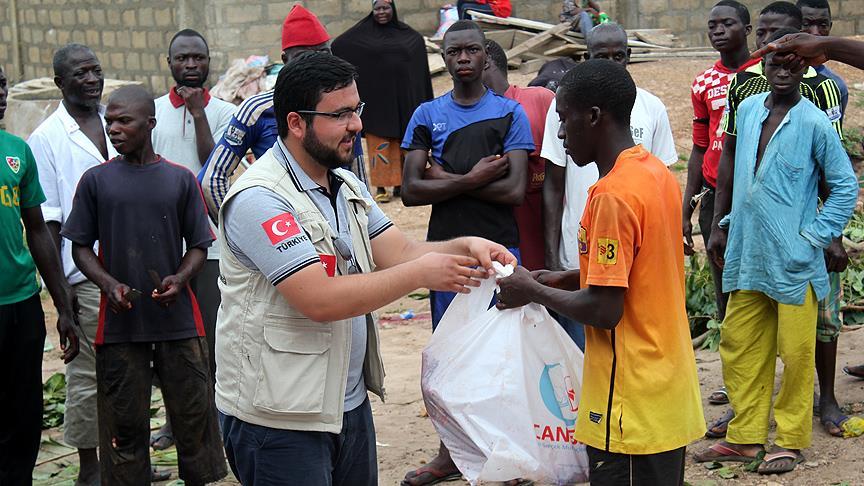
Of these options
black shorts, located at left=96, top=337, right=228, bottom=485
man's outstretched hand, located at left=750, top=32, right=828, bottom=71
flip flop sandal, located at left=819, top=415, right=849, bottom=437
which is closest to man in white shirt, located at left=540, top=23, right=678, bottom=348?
flip flop sandal, located at left=819, top=415, right=849, bottom=437

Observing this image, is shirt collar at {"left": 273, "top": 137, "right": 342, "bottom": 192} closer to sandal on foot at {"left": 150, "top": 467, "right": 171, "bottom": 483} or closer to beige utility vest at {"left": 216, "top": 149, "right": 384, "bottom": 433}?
beige utility vest at {"left": 216, "top": 149, "right": 384, "bottom": 433}

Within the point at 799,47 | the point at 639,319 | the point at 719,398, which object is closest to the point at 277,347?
the point at 639,319

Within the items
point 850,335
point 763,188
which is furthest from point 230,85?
point 763,188

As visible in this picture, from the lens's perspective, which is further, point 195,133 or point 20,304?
point 195,133

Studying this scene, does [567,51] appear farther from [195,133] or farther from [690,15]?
[195,133]

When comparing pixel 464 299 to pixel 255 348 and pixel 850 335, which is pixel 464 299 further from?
pixel 850 335

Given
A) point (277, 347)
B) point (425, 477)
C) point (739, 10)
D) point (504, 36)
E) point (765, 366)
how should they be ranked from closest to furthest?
point (277, 347), point (765, 366), point (425, 477), point (739, 10), point (504, 36)

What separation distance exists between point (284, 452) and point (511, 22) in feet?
40.8

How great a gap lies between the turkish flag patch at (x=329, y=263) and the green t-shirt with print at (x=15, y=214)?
2.15m

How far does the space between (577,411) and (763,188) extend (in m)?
1.67

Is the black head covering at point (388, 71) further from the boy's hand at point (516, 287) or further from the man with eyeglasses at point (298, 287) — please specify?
the man with eyeglasses at point (298, 287)

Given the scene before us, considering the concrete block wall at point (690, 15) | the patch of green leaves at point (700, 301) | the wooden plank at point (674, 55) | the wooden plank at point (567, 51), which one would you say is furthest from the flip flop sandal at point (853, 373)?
the concrete block wall at point (690, 15)

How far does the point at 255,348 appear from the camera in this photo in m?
3.17

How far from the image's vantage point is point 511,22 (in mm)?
14938
